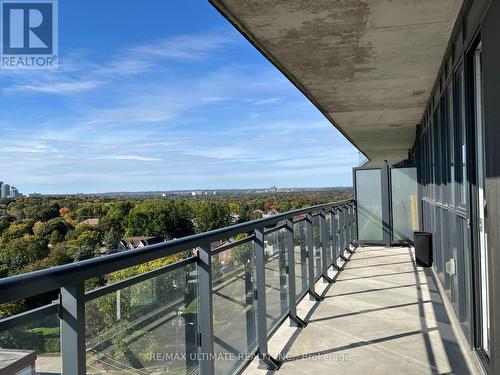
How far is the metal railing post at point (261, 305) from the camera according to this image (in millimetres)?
3176

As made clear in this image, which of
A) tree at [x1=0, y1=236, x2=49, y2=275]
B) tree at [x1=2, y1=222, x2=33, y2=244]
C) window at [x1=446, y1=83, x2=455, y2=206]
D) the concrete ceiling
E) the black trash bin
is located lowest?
tree at [x1=0, y1=236, x2=49, y2=275]

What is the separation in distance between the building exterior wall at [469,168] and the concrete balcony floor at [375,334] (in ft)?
0.69

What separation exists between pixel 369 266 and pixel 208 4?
5.32 m

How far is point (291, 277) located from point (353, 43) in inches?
91.0

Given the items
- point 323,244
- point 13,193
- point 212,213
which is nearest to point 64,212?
point 13,193

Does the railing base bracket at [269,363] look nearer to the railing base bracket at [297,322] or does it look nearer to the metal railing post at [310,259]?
the railing base bracket at [297,322]

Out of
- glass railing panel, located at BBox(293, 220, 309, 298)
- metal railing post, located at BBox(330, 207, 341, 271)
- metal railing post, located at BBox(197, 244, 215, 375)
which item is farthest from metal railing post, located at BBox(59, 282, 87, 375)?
metal railing post, located at BBox(330, 207, 341, 271)

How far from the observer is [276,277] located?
3.76 m

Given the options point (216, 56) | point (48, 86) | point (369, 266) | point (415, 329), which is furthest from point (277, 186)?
point (415, 329)

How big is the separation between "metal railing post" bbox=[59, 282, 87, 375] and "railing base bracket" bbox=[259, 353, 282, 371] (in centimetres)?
205

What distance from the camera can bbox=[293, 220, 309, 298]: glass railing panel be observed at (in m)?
4.50

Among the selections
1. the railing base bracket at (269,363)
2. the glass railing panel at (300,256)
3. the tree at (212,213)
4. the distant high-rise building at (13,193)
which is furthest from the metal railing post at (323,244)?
the tree at (212,213)

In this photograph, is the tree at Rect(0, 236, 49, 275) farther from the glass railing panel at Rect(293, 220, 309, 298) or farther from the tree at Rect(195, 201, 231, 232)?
the tree at Rect(195, 201, 231, 232)

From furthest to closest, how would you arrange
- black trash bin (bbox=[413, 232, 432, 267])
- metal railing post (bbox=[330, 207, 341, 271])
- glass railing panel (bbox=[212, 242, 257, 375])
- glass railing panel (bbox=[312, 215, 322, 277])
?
metal railing post (bbox=[330, 207, 341, 271])
black trash bin (bbox=[413, 232, 432, 267])
glass railing panel (bbox=[312, 215, 322, 277])
glass railing panel (bbox=[212, 242, 257, 375])
